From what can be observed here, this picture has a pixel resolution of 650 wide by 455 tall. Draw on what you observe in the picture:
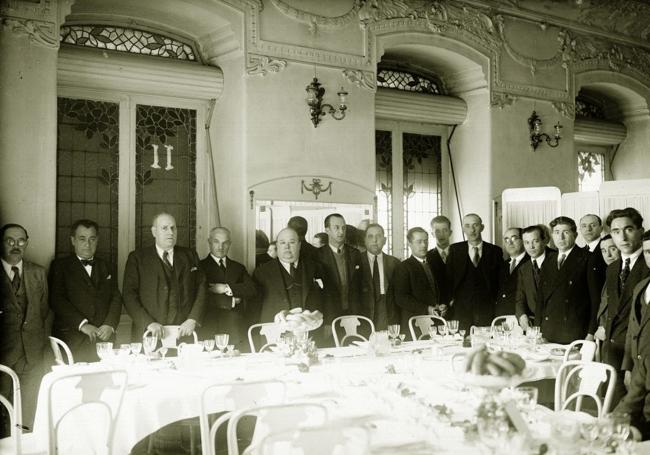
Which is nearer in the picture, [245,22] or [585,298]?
[585,298]

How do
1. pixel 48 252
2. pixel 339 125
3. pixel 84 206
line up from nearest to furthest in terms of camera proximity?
pixel 48 252 < pixel 84 206 < pixel 339 125

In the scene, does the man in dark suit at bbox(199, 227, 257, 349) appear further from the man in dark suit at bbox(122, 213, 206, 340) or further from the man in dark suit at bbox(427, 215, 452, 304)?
the man in dark suit at bbox(427, 215, 452, 304)

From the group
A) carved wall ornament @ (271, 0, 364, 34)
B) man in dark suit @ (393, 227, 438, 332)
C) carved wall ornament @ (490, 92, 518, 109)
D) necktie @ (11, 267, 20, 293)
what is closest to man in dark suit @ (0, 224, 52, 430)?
necktie @ (11, 267, 20, 293)

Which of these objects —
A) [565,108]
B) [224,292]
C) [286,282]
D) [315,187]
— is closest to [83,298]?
[224,292]

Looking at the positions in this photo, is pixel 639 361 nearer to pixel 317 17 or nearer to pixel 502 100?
pixel 317 17

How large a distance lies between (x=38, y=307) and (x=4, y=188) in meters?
1.10

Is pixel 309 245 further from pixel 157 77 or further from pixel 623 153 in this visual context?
pixel 623 153

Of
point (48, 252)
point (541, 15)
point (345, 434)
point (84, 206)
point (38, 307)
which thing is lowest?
point (345, 434)

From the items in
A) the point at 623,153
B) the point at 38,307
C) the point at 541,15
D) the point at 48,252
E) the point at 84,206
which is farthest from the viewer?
the point at 623,153

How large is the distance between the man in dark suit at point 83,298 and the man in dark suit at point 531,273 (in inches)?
142

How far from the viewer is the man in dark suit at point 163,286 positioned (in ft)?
19.8

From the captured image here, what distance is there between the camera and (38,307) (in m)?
5.62

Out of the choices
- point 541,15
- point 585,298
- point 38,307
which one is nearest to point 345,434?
point 38,307

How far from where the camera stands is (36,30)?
6.11 m
